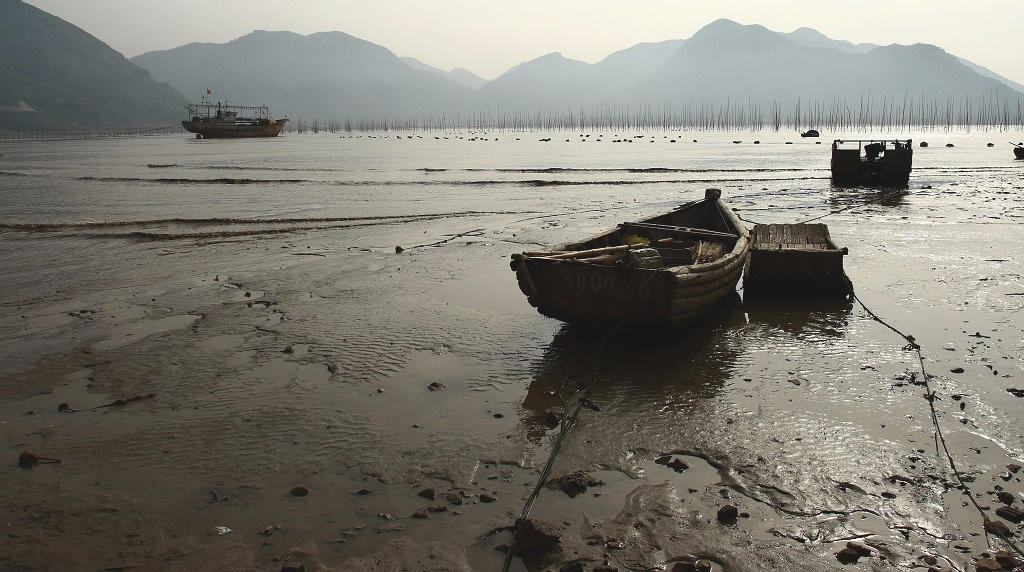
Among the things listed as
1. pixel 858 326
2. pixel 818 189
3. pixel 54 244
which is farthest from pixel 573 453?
pixel 818 189

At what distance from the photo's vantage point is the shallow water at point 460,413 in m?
4.32

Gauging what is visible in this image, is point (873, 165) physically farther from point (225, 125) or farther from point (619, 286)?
point (225, 125)

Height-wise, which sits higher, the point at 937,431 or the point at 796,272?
the point at 796,272

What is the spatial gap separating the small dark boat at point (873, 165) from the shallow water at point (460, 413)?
13.8 meters

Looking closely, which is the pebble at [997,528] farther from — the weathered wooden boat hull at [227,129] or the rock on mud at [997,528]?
the weathered wooden boat hull at [227,129]

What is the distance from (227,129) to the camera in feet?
345

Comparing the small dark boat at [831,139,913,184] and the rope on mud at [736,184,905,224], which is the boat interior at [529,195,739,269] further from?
the small dark boat at [831,139,913,184]

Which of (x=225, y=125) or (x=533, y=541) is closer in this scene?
(x=533, y=541)

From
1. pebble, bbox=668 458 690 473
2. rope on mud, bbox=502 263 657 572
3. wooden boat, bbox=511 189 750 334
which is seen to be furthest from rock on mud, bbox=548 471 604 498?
wooden boat, bbox=511 189 750 334

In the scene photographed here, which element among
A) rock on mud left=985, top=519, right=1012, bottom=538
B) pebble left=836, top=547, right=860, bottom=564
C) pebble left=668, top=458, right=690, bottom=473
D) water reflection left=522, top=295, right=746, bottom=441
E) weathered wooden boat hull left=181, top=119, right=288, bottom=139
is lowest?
pebble left=836, top=547, right=860, bottom=564

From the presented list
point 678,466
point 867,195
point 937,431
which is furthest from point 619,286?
point 867,195

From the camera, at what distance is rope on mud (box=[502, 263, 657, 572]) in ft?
14.2

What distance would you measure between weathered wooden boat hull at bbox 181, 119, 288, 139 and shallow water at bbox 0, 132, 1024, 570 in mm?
99295

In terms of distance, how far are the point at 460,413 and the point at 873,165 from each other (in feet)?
88.3
